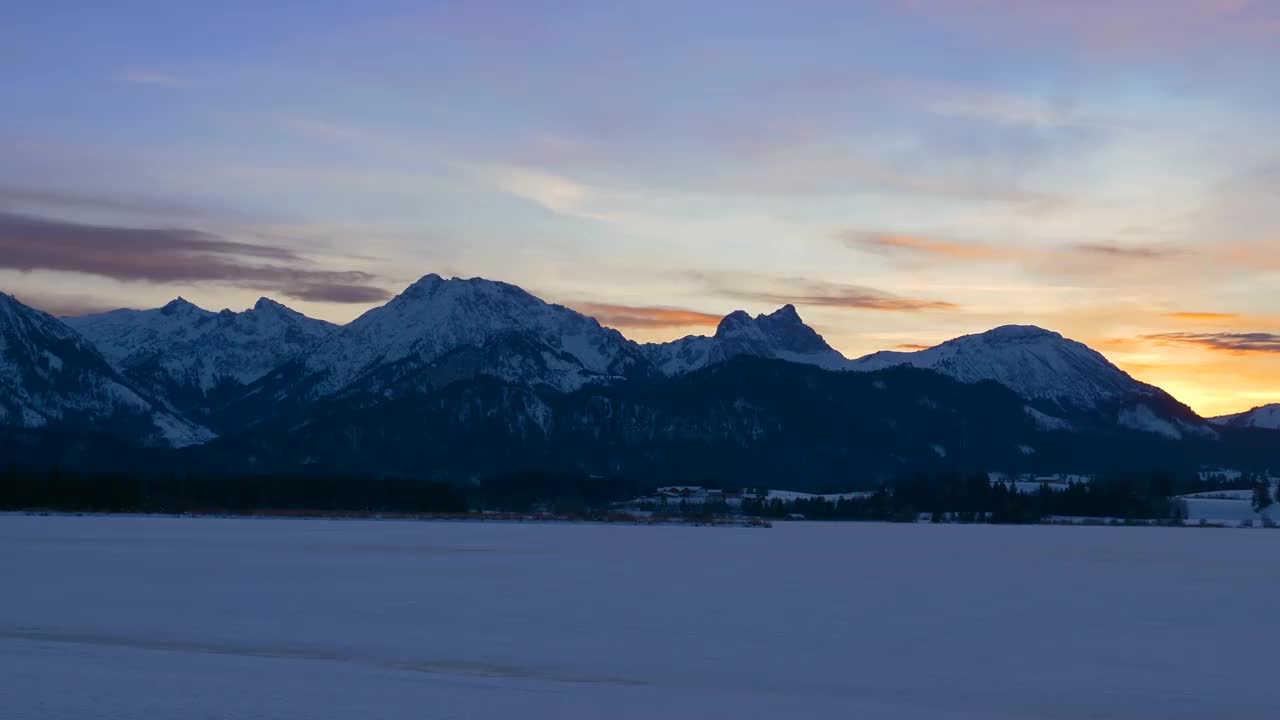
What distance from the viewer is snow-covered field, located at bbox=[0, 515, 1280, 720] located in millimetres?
40219

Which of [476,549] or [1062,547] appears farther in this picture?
[1062,547]

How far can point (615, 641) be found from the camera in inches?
2189

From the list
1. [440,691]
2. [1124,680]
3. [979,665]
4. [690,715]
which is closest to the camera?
[690,715]

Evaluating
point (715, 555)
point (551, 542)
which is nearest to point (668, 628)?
point (715, 555)

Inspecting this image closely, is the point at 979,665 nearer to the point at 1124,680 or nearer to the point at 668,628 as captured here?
the point at 1124,680

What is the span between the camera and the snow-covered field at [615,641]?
40219 mm

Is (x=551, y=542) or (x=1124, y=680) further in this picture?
(x=551, y=542)

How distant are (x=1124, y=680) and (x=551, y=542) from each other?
423 feet

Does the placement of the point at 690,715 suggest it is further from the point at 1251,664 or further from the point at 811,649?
the point at 1251,664

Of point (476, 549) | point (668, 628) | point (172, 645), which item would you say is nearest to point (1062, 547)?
point (476, 549)

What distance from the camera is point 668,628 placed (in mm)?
60781

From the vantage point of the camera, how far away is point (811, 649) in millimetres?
53844

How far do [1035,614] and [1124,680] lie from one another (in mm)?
24712

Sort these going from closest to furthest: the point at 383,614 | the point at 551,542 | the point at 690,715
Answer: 1. the point at 690,715
2. the point at 383,614
3. the point at 551,542
